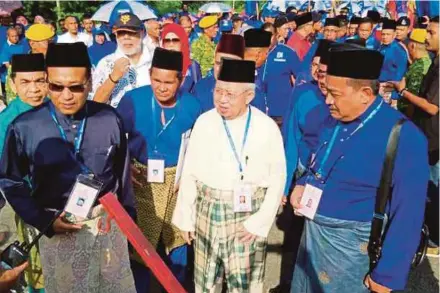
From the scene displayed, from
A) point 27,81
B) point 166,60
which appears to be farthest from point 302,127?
point 27,81

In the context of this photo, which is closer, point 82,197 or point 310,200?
point 82,197

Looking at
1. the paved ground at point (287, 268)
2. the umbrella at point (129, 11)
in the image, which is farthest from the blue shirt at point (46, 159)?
the umbrella at point (129, 11)

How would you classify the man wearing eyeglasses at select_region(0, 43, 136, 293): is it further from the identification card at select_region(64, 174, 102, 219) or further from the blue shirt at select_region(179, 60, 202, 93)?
the blue shirt at select_region(179, 60, 202, 93)

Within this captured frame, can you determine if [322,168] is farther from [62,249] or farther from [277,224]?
[277,224]

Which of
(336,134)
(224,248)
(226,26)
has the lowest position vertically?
(224,248)

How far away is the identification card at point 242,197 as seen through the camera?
2.87 meters

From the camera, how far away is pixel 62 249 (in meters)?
2.56

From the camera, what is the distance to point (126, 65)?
385cm

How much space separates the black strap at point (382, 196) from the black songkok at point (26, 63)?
2.41 meters

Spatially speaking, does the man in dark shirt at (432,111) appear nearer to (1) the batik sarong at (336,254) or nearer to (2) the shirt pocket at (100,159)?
(1) the batik sarong at (336,254)

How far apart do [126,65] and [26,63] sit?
81cm

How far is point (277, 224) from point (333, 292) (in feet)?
8.83

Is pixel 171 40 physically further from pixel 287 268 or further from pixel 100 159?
pixel 287 268

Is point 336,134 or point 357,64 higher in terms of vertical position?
point 357,64
